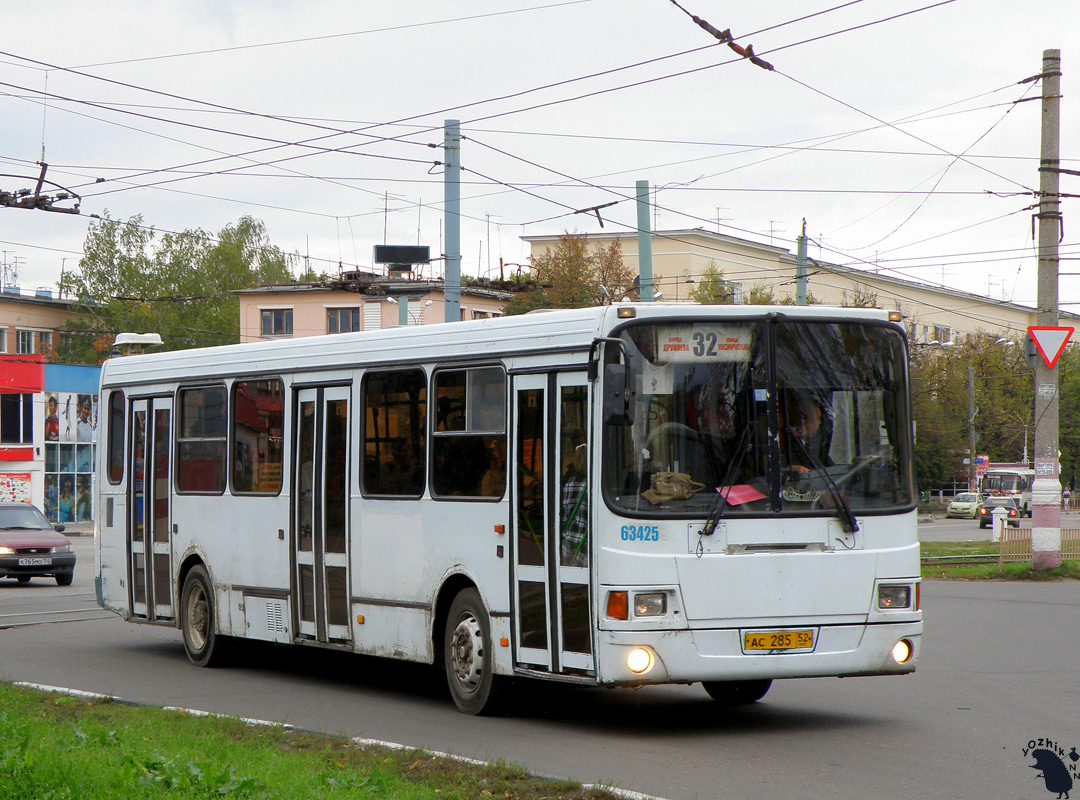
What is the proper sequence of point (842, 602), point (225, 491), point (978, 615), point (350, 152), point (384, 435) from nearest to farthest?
point (842, 602) < point (384, 435) < point (225, 491) < point (978, 615) < point (350, 152)

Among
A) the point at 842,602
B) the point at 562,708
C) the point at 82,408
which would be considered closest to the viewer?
the point at 842,602

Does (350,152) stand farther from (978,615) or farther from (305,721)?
(305,721)

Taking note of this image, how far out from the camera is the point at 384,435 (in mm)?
11555

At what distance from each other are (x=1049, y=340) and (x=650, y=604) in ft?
48.8

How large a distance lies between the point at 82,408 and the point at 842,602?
2241 inches

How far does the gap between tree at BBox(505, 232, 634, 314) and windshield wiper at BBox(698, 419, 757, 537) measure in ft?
142

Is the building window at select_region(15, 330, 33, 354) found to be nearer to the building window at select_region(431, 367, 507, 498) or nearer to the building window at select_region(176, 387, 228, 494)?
the building window at select_region(176, 387, 228, 494)

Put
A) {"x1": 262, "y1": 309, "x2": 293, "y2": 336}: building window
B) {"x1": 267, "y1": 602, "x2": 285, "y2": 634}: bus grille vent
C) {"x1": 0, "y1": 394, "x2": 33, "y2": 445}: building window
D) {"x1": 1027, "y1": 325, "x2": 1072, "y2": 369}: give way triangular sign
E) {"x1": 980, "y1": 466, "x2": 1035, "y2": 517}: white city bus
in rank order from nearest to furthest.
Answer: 1. {"x1": 267, "y1": 602, "x2": 285, "y2": 634}: bus grille vent
2. {"x1": 1027, "y1": 325, "x2": 1072, "y2": 369}: give way triangular sign
3. {"x1": 0, "y1": 394, "x2": 33, "y2": 445}: building window
4. {"x1": 262, "y1": 309, "x2": 293, "y2": 336}: building window
5. {"x1": 980, "y1": 466, "x2": 1035, "y2": 517}: white city bus

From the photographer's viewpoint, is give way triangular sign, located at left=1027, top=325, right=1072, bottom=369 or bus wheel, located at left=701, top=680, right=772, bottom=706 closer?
bus wheel, located at left=701, top=680, right=772, bottom=706

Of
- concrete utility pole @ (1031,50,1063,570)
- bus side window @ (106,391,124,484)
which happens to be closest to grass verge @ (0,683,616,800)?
bus side window @ (106,391,124,484)

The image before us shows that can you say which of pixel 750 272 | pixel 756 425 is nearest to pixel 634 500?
pixel 756 425

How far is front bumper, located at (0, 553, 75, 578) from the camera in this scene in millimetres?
26016

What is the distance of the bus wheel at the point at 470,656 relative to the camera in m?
10.1

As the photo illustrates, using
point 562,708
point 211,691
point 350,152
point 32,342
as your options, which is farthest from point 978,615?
point 32,342
